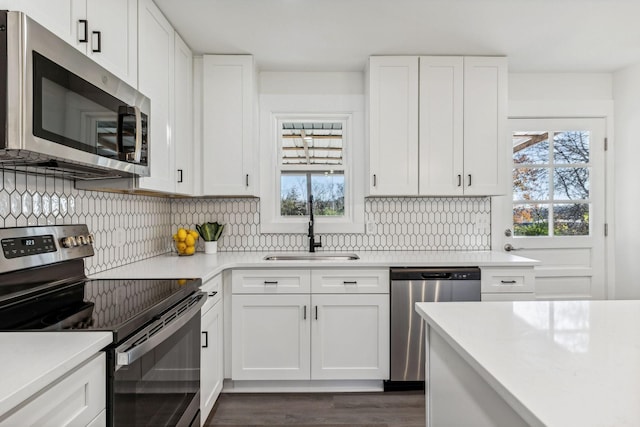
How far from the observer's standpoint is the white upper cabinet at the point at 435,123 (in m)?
2.82

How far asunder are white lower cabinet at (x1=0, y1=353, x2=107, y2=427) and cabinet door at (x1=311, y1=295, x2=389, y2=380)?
1651mm

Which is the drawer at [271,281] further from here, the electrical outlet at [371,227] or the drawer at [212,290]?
the electrical outlet at [371,227]

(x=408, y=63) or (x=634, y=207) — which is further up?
(x=408, y=63)

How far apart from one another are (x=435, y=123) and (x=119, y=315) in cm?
242

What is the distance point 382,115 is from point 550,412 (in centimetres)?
246

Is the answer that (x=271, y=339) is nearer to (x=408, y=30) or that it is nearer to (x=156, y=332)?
(x=156, y=332)

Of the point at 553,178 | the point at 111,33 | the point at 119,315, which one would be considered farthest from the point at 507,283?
the point at 111,33

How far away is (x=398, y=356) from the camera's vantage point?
2.55m

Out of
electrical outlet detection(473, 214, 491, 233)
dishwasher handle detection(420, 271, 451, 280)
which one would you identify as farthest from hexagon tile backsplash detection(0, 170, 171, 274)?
electrical outlet detection(473, 214, 491, 233)

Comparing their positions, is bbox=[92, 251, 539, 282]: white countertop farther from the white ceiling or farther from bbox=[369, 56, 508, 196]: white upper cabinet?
the white ceiling

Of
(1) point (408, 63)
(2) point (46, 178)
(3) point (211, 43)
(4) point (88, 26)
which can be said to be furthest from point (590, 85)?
(2) point (46, 178)

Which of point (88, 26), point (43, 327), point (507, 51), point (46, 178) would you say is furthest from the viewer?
point (507, 51)

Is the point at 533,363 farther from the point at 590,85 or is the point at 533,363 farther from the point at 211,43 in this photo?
the point at 590,85

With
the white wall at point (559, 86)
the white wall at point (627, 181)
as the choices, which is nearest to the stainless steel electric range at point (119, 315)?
the white wall at point (559, 86)
